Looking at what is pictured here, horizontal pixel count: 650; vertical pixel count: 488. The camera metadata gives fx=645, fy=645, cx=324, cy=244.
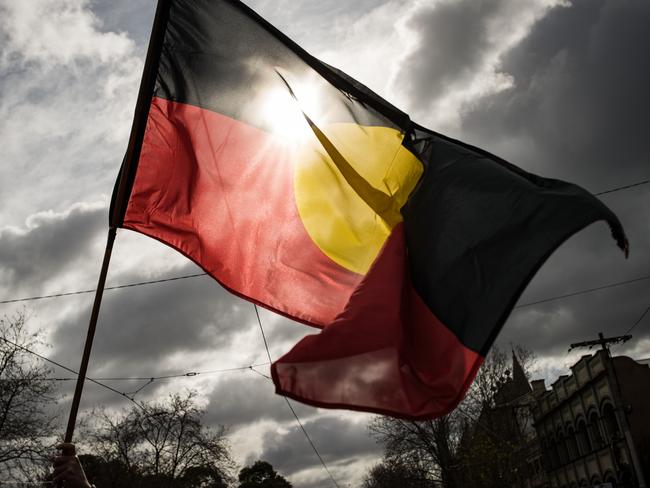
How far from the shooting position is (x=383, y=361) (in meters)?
3.64

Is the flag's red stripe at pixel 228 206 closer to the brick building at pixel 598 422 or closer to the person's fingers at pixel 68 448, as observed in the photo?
the person's fingers at pixel 68 448

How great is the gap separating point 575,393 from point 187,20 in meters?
40.8

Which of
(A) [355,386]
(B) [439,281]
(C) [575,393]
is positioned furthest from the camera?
(C) [575,393]

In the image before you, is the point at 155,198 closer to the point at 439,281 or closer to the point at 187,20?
the point at 187,20

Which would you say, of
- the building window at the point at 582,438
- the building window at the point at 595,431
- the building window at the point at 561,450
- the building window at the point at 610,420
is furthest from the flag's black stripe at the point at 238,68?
the building window at the point at 561,450

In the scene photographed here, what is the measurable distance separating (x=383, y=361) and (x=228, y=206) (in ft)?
6.71

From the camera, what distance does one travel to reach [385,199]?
14.8 ft

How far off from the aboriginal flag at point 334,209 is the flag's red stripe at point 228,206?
0.04 feet

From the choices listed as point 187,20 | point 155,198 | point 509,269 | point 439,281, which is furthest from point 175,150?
point 509,269

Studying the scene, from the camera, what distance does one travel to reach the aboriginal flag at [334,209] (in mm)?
3539

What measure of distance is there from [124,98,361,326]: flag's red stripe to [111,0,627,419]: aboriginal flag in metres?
0.01

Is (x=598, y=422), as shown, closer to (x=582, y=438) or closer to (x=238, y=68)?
(x=582, y=438)

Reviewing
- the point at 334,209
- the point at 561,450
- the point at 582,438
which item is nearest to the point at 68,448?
the point at 334,209

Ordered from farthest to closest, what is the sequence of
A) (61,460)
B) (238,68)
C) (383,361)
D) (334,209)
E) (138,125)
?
1. (238,68)
2. (334,209)
3. (138,125)
4. (383,361)
5. (61,460)
